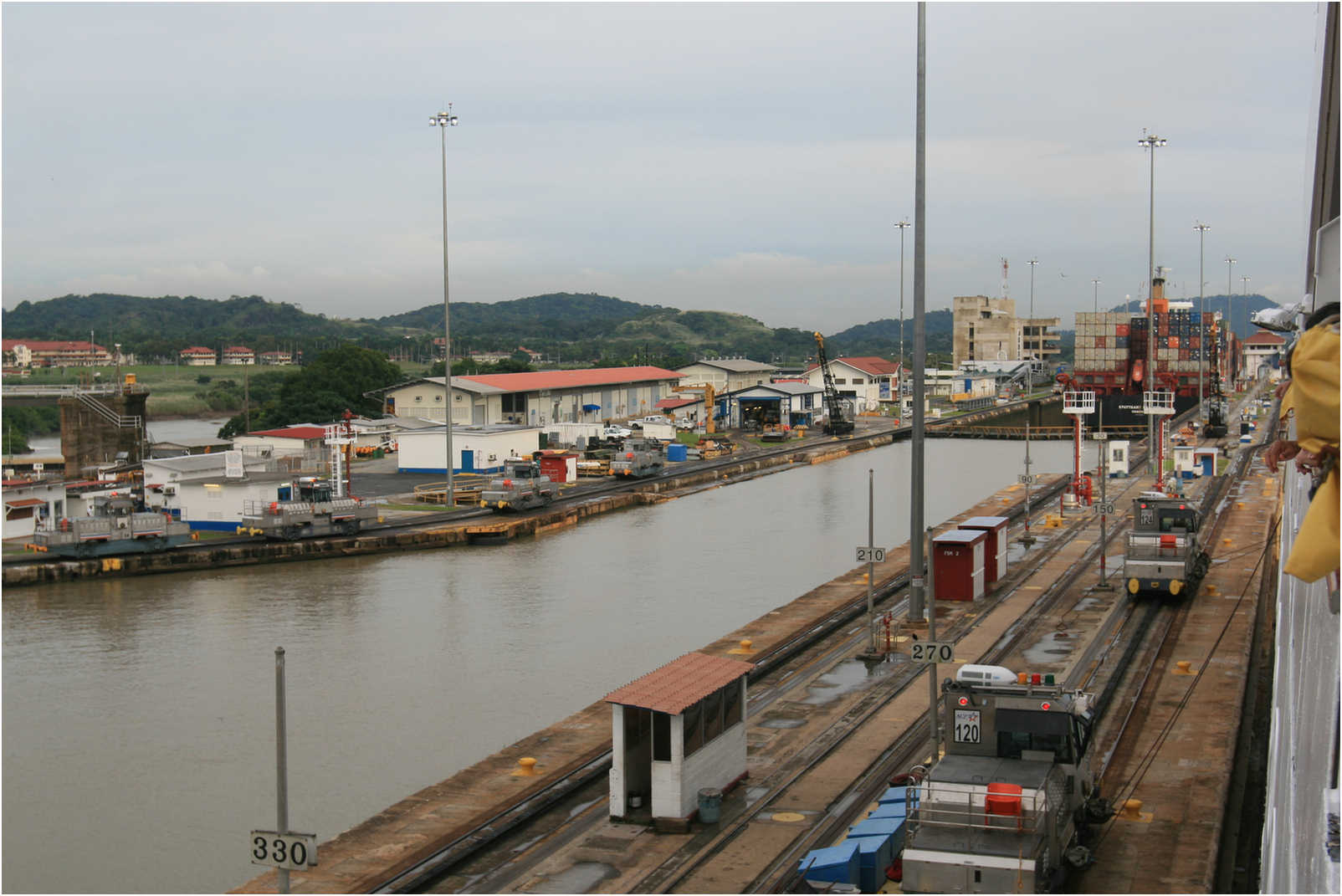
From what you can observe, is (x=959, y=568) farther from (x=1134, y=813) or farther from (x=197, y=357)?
(x=197, y=357)

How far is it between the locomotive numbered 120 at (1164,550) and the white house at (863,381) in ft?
199

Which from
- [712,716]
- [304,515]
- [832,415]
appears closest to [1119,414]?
[832,415]

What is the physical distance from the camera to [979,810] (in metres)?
9.90

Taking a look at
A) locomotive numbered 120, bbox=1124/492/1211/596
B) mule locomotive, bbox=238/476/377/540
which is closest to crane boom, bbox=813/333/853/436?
mule locomotive, bbox=238/476/377/540

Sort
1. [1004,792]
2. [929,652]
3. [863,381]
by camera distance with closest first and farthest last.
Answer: [1004,792] < [929,652] < [863,381]

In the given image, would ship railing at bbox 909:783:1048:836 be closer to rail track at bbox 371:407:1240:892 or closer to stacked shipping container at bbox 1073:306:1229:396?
rail track at bbox 371:407:1240:892

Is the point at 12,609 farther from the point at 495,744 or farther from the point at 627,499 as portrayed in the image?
the point at 627,499

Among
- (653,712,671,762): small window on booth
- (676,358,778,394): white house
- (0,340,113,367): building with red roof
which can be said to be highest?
(0,340,113,367): building with red roof

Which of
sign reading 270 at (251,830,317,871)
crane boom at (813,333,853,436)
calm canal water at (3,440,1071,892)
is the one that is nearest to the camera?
sign reading 270 at (251,830,317,871)

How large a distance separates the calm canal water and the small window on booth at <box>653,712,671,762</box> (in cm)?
401

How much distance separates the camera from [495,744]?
1677 centimetres

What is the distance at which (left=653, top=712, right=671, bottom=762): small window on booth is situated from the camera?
1239cm

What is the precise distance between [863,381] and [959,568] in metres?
70.9

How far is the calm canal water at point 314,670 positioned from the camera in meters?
14.3
